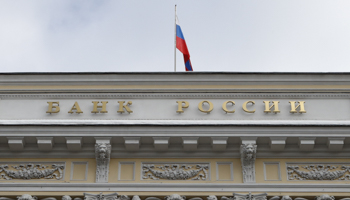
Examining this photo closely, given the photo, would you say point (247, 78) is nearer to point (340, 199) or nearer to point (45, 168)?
point (340, 199)

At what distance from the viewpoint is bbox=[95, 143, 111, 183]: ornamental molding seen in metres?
17.5

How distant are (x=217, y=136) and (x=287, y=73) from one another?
3.47 m

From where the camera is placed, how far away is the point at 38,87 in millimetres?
19859

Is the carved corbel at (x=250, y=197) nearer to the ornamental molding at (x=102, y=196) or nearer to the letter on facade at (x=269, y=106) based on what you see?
the ornamental molding at (x=102, y=196)

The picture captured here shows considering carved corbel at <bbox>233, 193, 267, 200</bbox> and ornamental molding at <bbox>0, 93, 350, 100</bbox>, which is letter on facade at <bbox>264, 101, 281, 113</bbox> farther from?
carved corbel at <bbox>233, 193, 267, 200</bbox>

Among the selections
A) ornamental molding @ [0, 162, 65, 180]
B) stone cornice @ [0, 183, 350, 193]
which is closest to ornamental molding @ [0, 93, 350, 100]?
ornamental molding @ [0, 162, 65, 180]

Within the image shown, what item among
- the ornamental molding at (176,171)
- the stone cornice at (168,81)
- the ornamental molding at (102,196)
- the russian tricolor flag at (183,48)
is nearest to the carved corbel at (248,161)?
the ornamental molding at (176,171)

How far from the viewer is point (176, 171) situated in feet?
57.9

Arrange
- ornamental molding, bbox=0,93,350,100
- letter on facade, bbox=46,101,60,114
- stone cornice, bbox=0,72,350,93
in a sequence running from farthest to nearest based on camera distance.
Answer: stone cornice, bbox=0,72,350,93
ornamental molding, bbox=0,93,350,100
letter on facade, bbox=46,101,60,114

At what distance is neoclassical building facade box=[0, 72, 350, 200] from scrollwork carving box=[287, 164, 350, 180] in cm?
3

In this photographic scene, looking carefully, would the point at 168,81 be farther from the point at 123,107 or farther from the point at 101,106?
the point at 101,106

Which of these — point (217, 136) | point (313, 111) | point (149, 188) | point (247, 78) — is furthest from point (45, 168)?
point (313, 111)

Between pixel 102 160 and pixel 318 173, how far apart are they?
5.50 metres

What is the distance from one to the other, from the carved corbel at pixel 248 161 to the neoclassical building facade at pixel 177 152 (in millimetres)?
25
